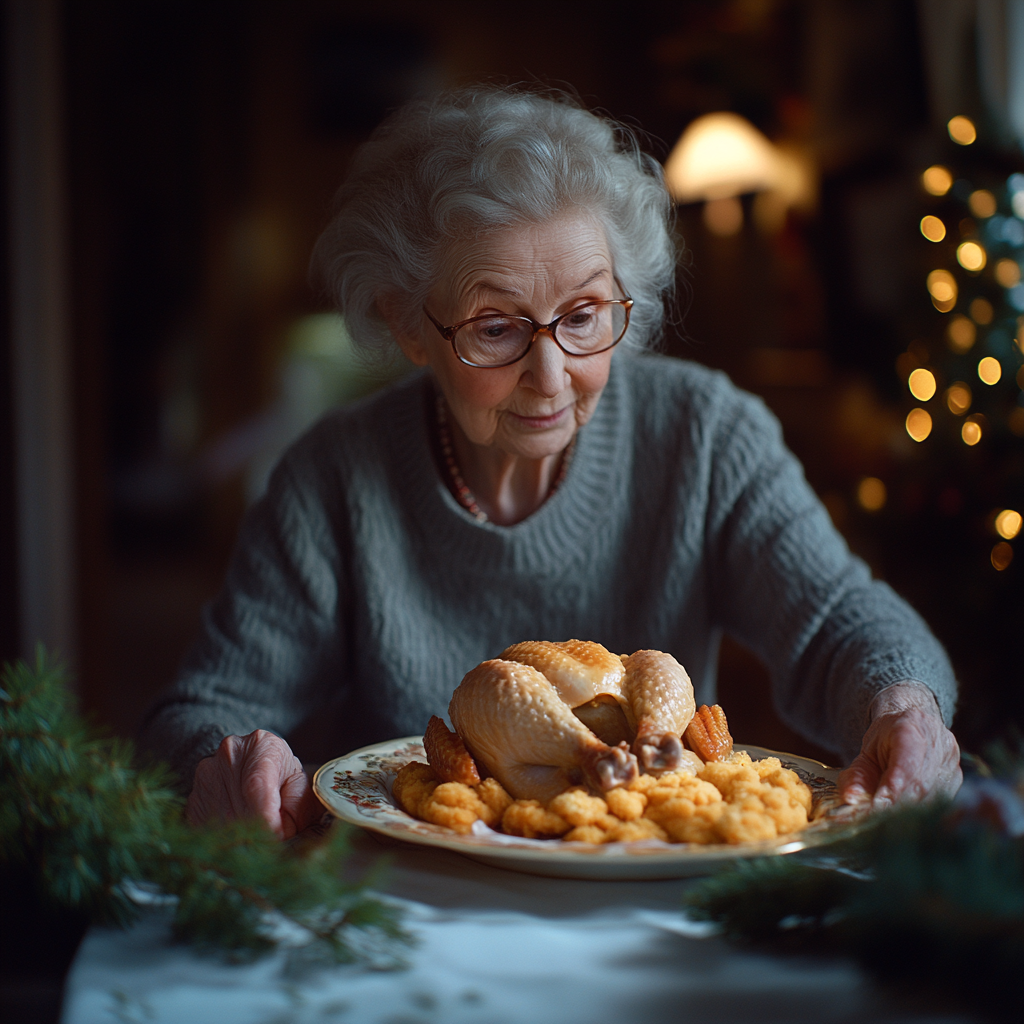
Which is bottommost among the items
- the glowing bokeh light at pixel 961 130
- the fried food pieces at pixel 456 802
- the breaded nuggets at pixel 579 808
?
the fried food pieces at pixel 456 802

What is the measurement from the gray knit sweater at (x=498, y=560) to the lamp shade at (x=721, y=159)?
245cm

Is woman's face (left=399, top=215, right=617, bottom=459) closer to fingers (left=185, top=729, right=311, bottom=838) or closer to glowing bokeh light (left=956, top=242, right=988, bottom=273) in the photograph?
fingers (left=185, top=729, right=311, bottom=838)

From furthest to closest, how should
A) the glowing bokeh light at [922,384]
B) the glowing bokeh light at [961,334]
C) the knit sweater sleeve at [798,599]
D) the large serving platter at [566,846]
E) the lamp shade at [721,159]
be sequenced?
the lamp shade at [721,159], the glowing bokeh light at [922,384], the glowing bokeh light at [961,334], the knit sweater sleeve at [798,599], the large serving platter at [566,846]

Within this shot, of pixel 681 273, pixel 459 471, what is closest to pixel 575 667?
pixel 459 471

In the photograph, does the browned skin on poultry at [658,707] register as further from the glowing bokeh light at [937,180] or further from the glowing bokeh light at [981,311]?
the glowing bokeh light at [937,180]

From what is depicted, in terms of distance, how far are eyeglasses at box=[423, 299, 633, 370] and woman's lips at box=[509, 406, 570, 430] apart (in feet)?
0.27

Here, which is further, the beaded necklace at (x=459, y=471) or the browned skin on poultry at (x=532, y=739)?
the beaded necklace at (x=459, y=471)

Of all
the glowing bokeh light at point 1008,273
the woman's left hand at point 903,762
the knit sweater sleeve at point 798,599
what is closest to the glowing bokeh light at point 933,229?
the glowing bokeh light at point 1008,273

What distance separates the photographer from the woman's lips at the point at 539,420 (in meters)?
1.30

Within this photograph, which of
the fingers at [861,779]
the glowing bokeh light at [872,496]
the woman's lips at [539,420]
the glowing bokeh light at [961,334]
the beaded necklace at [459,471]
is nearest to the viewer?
the fingers at [861,779]

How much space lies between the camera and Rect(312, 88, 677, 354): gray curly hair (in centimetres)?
122

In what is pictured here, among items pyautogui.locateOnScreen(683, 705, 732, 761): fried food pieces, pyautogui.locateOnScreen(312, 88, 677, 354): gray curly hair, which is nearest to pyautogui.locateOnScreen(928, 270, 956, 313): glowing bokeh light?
pyautogui.locateOnScreen(312, 88, 677, 354): gray curly hair

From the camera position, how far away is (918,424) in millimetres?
2516

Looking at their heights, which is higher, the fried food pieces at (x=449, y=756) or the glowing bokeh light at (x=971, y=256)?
the glowing bokeh light at (x=971, y=256)
